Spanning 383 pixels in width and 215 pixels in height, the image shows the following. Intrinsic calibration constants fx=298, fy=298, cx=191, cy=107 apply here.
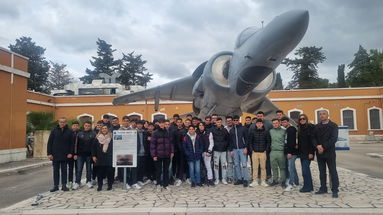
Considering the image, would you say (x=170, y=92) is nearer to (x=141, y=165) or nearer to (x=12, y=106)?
(x=141, y=165)

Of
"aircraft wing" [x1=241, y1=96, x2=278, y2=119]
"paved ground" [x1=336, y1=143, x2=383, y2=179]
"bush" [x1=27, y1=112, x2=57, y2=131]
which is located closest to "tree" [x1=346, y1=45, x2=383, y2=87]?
"paved ground" [x1=336, y1=143, x2=383, y2=179]

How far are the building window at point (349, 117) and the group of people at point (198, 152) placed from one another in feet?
86.2

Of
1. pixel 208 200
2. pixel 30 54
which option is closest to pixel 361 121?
pixel 208 200

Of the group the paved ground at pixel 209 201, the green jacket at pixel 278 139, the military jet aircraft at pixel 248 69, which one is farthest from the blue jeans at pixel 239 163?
the military jet aircraft at pixel 248 69

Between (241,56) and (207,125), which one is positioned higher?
(241,56)

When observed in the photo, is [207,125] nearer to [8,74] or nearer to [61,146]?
[61,146]

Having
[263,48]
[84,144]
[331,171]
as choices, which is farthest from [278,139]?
[84,144]

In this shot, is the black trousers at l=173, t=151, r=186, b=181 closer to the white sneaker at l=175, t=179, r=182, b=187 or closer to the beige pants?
the white sneaker at l=175, t=179, r=182, b=187

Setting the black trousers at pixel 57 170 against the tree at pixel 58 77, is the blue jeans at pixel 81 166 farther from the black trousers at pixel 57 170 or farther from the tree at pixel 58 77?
the tree at pixel 58 77

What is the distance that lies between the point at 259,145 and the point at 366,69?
51608 mm

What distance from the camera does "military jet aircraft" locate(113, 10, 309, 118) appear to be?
556 centimetres

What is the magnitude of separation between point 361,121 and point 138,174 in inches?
1154

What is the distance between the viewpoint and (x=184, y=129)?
8.12m

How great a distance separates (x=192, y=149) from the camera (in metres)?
7.41
